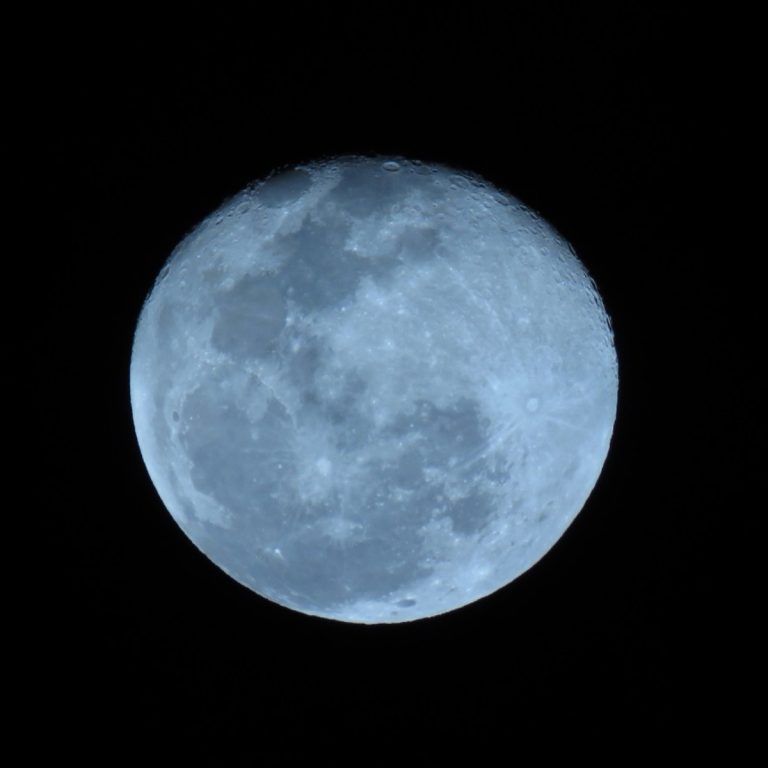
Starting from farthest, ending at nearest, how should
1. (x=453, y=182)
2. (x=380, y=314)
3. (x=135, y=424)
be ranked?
(x=135, y=424) → (x=453, y=182) → (x=380, y=314)

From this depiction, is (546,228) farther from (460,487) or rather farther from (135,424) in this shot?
(135,424)

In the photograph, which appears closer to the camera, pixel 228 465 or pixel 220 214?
pixel 228 465

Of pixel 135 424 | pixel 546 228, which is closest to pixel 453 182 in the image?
pixel 546 228

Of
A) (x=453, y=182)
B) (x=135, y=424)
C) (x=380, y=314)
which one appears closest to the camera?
(x=380, y=314)

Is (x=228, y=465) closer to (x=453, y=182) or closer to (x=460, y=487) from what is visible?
(x=460, y=487)

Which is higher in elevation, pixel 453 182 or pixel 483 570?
pixel 453 182

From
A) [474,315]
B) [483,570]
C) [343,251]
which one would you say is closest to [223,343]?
[343,251]

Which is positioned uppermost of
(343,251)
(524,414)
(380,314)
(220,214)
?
(220,214)
